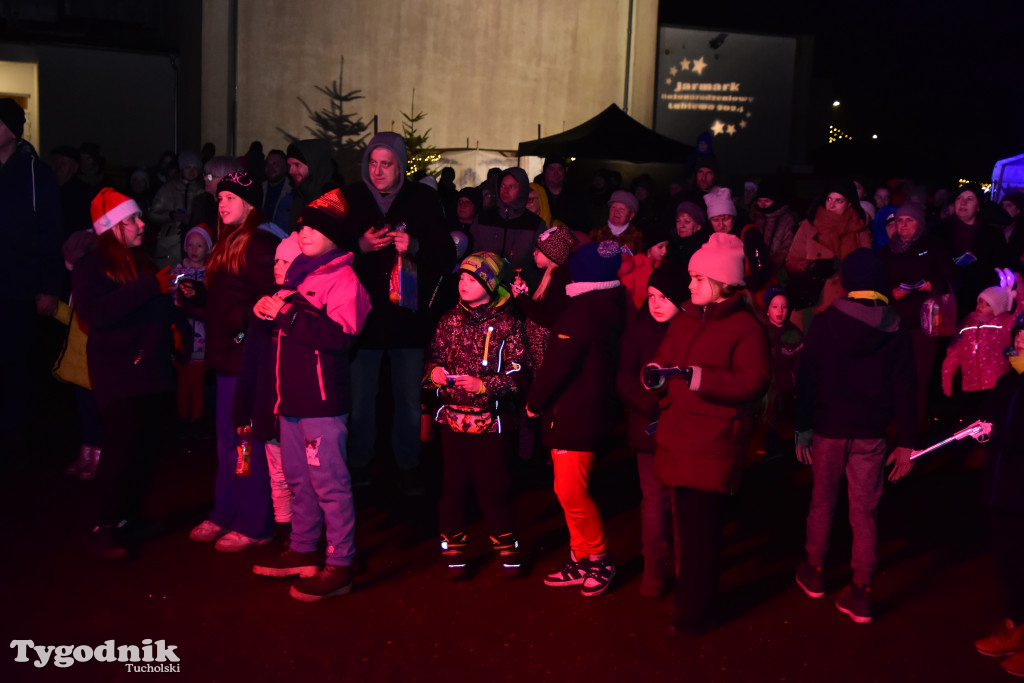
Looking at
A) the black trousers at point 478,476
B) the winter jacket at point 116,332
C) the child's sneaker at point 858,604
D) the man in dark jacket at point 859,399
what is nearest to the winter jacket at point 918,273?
the man in dark jacket at point 859,399

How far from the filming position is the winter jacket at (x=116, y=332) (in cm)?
514

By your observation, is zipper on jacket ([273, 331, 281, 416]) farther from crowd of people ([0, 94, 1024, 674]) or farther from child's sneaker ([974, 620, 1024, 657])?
child's sneaker ([974, 620, 1024, 657])

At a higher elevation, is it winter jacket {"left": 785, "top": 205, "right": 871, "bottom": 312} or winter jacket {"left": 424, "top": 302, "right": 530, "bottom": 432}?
winter jacket {"left": 785, "top": 205, "right": 871, "bottom": 312}

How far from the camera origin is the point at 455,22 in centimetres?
2039

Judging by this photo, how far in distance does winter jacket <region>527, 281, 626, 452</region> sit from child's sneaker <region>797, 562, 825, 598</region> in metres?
1.37

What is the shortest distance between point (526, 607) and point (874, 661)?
1663 millimetres

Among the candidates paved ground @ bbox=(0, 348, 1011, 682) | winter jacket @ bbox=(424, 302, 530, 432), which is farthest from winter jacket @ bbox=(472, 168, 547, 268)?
winter jacket @ bbox=(424, 302, 530, 432)

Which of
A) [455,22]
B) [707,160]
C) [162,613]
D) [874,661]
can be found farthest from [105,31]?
[874,661]

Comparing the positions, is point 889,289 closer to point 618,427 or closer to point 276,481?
point 618,427

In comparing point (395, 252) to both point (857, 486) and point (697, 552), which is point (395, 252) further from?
point (857, 486)

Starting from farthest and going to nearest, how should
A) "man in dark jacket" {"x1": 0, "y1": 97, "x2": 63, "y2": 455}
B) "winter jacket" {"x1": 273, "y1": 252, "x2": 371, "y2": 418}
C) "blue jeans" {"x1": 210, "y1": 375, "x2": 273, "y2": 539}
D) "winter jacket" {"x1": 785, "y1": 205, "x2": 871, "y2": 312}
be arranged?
"winter jacket" {"x1": 785, "y1": 205, "x2": 871, "y2": 312}
"man in dark jacket" {"x1": 0, "y1": 97, "x2": 63, "y2": 455}
"blue jeans" {"x1": 210, "y1": 375, "x2": 273, "y2": 539}
"winter jacket" {"x1": 273, "y1": 252, "x2": 371, "y2": 418}

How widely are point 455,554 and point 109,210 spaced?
2.65 metres

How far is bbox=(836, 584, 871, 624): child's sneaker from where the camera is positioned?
4.80 m

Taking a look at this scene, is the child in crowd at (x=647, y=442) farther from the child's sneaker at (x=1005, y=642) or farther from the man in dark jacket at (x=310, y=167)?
the man in dark jacket at (x=310, y=167)
